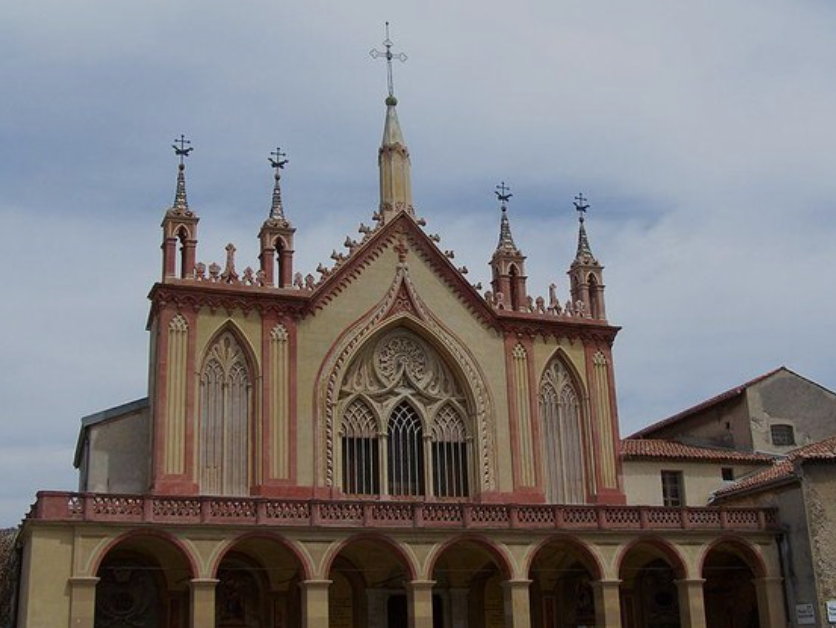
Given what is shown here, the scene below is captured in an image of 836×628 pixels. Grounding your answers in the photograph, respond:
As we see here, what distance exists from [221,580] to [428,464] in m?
7.97

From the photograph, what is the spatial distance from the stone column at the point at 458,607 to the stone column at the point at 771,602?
383 inches

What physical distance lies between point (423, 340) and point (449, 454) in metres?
4.14

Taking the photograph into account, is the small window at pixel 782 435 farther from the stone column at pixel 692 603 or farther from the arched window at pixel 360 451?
the arched window at pixel 360 451

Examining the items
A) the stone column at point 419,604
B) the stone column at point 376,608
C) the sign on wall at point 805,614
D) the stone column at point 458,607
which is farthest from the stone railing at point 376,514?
the stone column at point 458,607

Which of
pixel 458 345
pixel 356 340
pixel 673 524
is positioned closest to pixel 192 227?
pixel 356 340

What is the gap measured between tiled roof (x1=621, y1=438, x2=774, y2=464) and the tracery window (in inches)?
267

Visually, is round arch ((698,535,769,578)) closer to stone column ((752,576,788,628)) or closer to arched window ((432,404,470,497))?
stone column ((752,576,788,628))

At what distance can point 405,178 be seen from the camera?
141 feet

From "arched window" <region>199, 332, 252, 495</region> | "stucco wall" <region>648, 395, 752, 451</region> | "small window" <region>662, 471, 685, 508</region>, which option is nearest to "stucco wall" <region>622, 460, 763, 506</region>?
"small window" <region>662, 471, 685, 508</region>

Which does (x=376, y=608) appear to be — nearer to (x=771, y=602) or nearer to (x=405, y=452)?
(x=405, y=452)

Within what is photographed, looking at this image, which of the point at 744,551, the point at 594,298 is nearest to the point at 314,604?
the point at 744,551

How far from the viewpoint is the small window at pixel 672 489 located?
42.5 meters

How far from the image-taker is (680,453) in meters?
43.0

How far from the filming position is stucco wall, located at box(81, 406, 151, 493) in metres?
35.6
